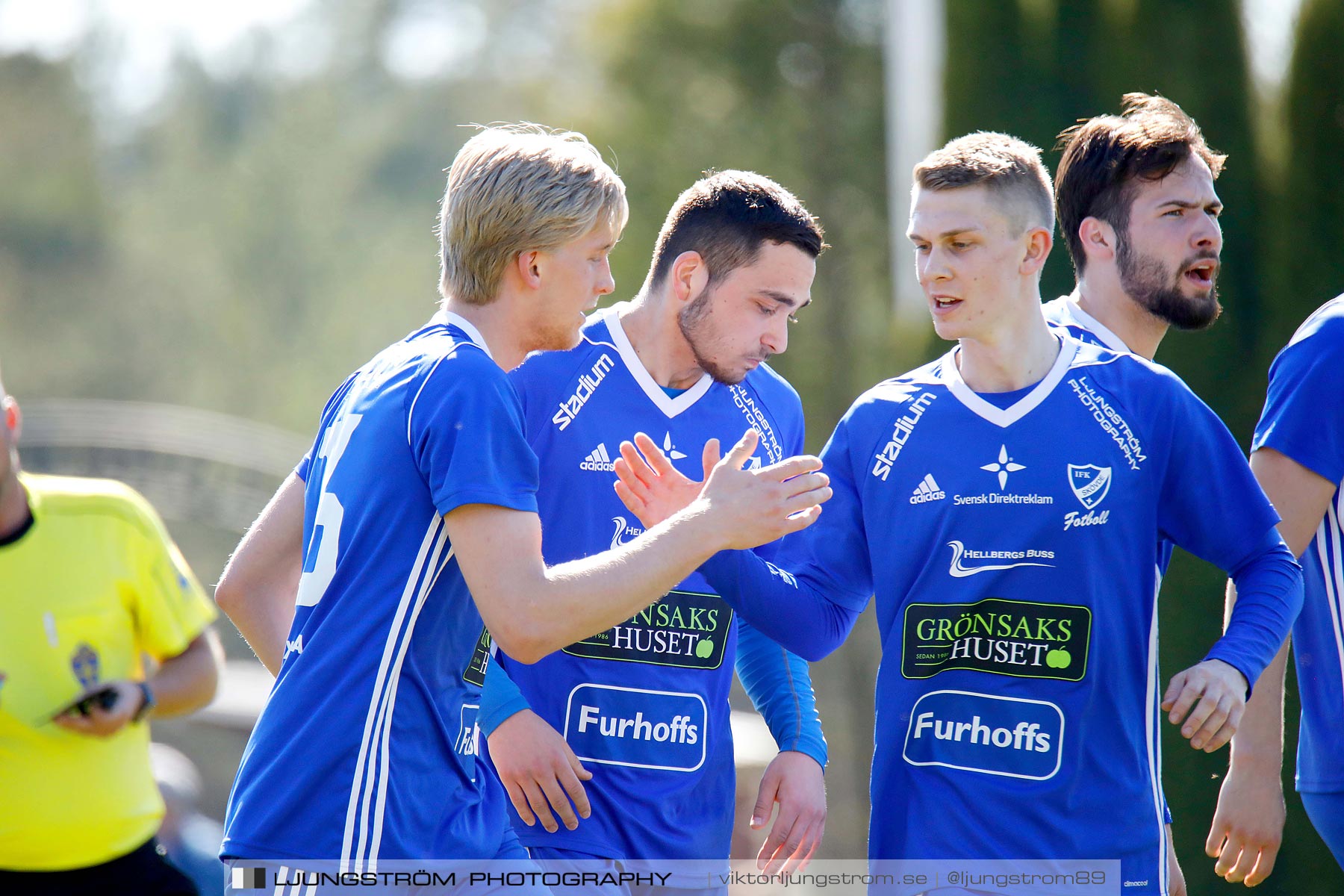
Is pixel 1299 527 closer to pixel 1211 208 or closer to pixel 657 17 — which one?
pixel 1211 208

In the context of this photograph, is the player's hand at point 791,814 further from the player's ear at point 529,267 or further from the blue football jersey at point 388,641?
the player's ear at point 529,267

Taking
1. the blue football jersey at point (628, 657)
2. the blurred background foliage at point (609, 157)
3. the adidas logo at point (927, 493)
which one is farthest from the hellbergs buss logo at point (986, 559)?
the blurred background foliage at point (609, 157)

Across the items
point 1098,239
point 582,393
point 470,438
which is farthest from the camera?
point 1098,239

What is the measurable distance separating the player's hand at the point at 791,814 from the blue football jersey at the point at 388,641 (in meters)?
1.08

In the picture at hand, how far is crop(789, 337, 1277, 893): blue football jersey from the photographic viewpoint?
3.04 m

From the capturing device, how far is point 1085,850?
3008mm

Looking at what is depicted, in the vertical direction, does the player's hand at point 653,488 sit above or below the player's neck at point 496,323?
below

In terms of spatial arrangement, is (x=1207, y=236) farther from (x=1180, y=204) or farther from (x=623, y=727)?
(x=623, y=727)

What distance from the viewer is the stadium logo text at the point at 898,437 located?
10.8 feet

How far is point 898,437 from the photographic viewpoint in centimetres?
332

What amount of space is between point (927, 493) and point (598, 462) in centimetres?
93

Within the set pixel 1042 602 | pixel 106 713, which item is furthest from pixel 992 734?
pixel 106 713

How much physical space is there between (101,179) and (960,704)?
1197 inches

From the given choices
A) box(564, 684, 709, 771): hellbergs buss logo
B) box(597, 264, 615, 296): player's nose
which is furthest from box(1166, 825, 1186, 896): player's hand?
box(597, 264, 615, 296): player's nose
